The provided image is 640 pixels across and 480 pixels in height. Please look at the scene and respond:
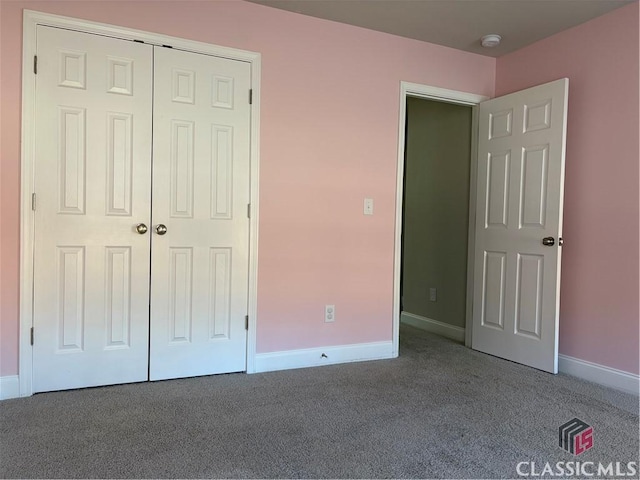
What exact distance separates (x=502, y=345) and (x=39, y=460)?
2874mm

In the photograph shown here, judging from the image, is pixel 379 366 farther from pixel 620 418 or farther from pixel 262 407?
pixel 620 418

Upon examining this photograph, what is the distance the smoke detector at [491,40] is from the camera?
10.4ft

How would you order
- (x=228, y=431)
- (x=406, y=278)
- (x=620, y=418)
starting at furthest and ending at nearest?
(x=406, y=278), (x=620, y=418), (x=228, y=431)

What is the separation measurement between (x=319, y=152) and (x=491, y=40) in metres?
1.47

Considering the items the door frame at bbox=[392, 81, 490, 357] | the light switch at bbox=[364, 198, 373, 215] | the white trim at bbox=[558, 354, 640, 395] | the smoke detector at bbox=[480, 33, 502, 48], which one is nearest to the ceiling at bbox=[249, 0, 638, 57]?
the smoke detector at bbox=[480, 33, 502, 48]

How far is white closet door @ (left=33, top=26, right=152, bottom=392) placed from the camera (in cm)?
242

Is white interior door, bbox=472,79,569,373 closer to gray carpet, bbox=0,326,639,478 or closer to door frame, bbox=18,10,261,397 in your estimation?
gray carpet, bbox=0,326,639,478

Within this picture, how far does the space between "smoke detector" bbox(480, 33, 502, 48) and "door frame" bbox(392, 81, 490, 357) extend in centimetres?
37

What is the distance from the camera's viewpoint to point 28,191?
7.79 feet

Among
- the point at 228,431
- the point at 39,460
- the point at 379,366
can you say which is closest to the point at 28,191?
the point at 39,460

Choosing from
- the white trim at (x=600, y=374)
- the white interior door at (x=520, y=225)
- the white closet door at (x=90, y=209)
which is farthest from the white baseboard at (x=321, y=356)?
the white trim at (x=600, y=374)

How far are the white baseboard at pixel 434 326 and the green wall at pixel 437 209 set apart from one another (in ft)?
0.14

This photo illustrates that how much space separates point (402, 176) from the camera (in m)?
3.31

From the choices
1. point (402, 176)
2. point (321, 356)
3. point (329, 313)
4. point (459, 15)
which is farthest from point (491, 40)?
point (321, 356)
